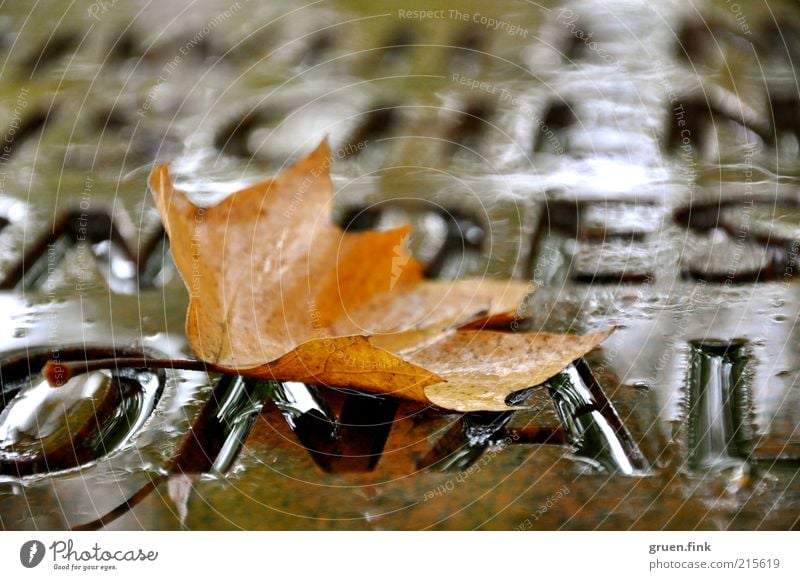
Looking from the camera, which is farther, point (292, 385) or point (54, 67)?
point (54, 67)
